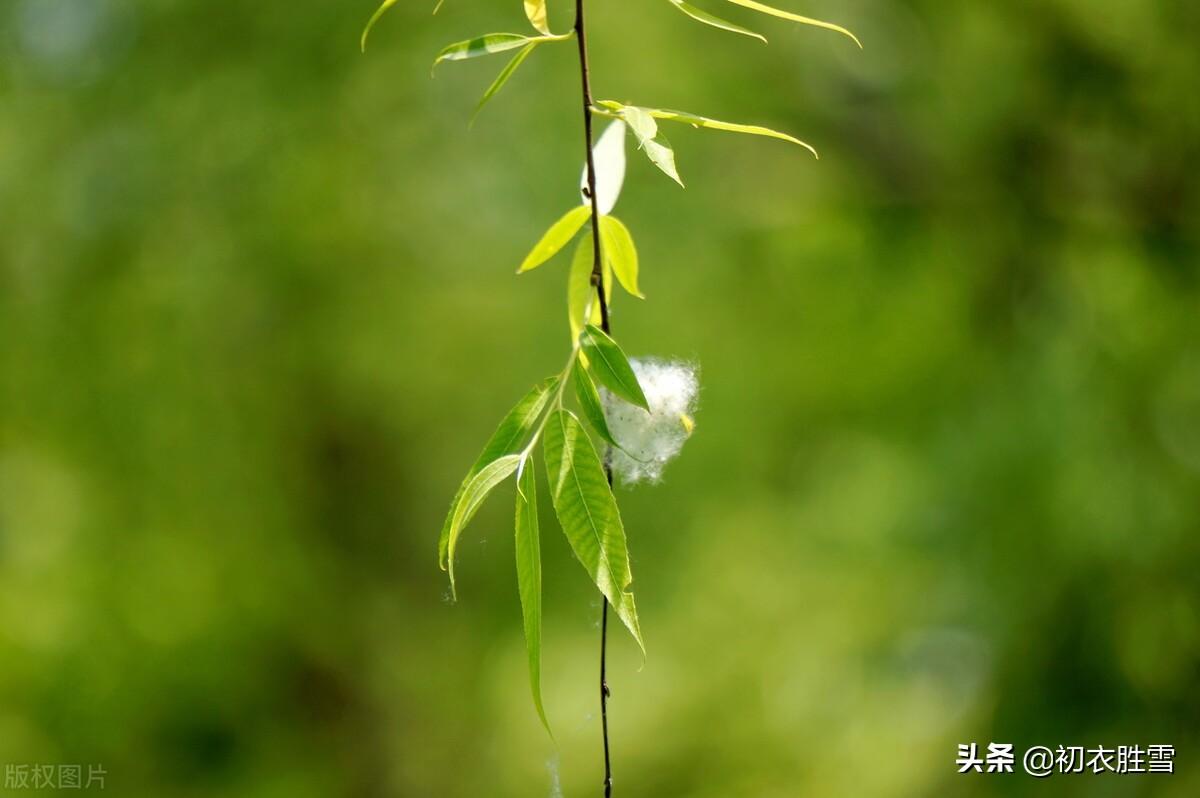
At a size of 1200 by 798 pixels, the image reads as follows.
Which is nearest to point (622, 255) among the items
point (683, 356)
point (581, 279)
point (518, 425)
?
point (581, 279)

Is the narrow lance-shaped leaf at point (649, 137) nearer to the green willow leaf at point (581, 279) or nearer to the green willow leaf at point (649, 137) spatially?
the green willow leaf at point (649, 137)

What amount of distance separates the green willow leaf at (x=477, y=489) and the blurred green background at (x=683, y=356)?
2.05m

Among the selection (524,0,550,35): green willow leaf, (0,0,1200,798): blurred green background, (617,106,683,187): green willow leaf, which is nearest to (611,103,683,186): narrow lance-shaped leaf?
(617,106,683,187): green willow leaf

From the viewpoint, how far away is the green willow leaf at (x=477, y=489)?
490mm

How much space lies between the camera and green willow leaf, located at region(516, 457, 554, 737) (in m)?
0.47

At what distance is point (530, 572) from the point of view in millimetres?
490

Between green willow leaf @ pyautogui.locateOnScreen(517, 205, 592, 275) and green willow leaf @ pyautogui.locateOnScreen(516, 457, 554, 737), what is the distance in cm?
16

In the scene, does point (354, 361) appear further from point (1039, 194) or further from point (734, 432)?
point (1039, 194)

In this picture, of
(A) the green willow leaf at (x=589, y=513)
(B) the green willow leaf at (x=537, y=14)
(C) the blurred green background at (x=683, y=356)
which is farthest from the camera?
(C) the blurred green background at (x=683, y=356)

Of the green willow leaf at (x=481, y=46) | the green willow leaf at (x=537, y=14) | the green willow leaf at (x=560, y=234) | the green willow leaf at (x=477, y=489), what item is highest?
the green willow leaf at (x=537, y=14)

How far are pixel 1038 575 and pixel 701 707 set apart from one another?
104cm

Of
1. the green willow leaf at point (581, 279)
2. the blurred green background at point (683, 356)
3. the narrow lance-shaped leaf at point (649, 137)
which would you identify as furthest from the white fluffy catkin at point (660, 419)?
the blurred green background at point (683, 356)

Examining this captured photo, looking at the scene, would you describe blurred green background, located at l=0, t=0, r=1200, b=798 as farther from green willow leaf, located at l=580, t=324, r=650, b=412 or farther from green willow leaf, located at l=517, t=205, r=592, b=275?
green willow leaf, located at l=580, t=324, r=650, b=412

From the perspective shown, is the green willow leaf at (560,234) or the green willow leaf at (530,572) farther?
the green willow leaf at (560,234)
